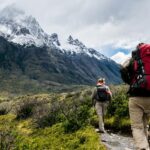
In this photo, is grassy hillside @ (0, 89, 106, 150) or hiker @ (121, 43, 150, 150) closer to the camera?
hiker @ (121, 43, 150, 150)

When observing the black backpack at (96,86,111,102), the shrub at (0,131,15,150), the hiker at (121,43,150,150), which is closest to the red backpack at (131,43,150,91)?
the hiker at (121,43,150,150)

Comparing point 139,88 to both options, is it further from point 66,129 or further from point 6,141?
point 66,129

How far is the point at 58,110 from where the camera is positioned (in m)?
26.1

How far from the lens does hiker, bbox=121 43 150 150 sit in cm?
905

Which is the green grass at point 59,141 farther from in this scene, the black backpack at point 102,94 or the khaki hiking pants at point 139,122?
the khaki hiking pants at point 139,122

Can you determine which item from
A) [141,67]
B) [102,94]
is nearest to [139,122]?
[141,67]

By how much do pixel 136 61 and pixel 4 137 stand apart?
27.8 feet

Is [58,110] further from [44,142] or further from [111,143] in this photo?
[111,143]

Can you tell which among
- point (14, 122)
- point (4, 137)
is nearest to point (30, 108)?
point (14, 122)

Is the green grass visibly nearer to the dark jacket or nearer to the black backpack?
the black backpack

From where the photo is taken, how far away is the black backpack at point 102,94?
67.4ft

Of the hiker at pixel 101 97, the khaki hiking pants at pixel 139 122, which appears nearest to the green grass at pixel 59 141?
the hiker at pixel 101 97

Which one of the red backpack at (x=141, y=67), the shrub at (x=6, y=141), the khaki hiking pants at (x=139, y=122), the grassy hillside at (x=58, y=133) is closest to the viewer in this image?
the red backpack at (x=141, y=67)

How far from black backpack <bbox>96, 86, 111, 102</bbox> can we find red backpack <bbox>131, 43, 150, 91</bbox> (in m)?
11.2
